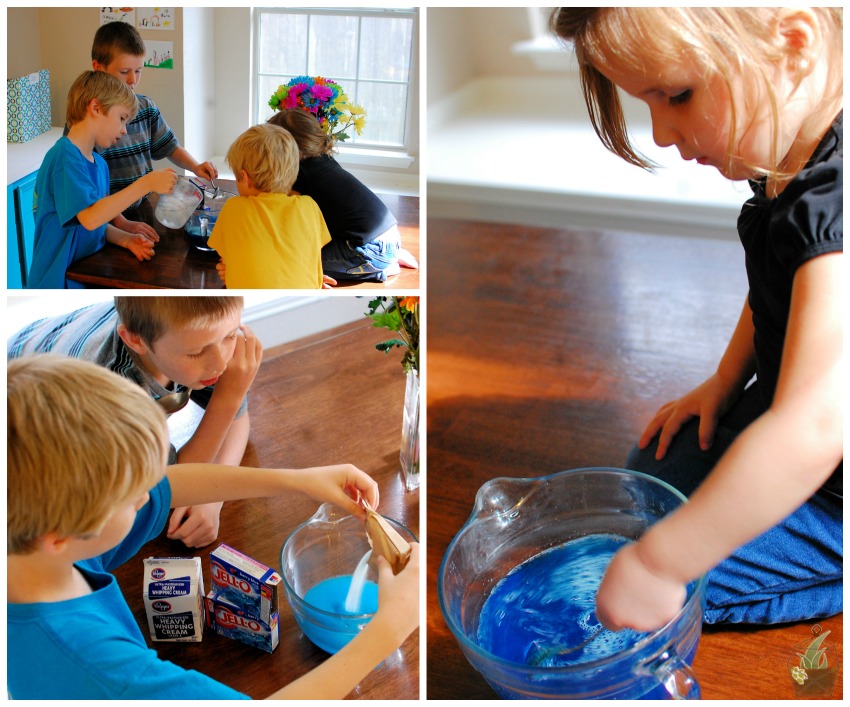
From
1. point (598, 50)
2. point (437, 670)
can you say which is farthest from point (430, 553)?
point (598, 50)

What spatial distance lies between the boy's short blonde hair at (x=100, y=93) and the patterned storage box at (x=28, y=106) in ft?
0.05

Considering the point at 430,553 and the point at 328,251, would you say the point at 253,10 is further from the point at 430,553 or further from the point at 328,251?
the point at 430,553

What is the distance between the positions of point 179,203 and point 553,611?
38 centimetres

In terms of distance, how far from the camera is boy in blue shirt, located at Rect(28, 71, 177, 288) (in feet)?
1.75

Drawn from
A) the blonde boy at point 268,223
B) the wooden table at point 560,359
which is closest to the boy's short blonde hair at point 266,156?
the blonde boy at point 268,223

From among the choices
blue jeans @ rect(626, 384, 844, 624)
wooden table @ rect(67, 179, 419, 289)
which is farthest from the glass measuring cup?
blue jeans @ rect(626, 384, 844, 624)

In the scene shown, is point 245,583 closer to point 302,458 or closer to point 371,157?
point 302,458

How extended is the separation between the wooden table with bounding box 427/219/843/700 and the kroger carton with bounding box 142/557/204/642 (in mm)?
176

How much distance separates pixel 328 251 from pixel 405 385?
16 centimetres

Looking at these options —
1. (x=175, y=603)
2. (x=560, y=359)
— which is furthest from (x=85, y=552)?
(x=560, y=359)

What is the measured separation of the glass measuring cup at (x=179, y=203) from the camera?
0.55 metres

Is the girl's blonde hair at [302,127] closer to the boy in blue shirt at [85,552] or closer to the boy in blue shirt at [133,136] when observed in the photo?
the boy in blue shirt at [133,136]

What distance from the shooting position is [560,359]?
1.09 m

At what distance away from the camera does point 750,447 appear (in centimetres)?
42
